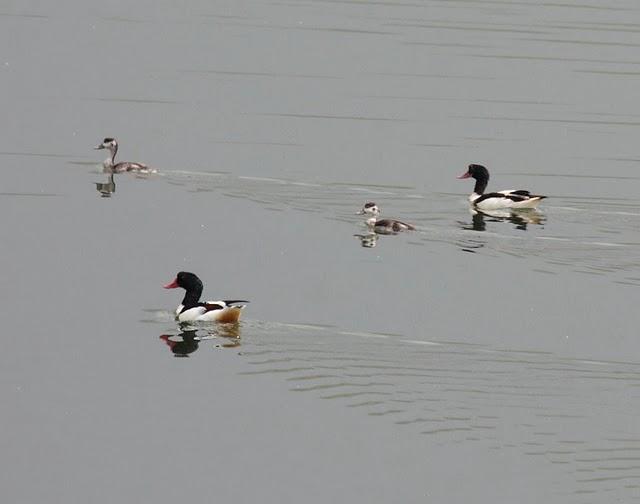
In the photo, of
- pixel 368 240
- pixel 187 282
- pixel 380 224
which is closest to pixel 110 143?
pixel 380 224

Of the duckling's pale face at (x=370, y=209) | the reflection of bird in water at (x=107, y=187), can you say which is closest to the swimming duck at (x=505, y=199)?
the duckling's pale face at (x=370, y=209)

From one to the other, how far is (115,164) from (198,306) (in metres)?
10.1

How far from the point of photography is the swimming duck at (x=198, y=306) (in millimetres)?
19250

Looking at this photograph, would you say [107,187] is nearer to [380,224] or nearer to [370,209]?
[370,209]

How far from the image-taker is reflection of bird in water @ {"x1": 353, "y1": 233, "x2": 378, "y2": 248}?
24547mm

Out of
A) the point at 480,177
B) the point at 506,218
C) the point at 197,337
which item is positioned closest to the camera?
the point at 197,337

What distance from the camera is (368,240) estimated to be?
24.8 m

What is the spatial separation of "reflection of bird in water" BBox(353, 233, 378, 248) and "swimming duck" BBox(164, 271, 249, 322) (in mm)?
5064

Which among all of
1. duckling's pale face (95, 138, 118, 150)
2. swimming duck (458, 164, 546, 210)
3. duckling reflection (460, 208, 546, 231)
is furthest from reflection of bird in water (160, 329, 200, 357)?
duckling's pale face (95, 138, 118, 150)

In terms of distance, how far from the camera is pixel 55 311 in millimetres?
19156

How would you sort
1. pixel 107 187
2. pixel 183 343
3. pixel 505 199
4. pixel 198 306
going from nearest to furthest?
pixel 183 343 < pixel 198 306 < pixel 505 199 < pixel 107 187

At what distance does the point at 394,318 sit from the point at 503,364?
222 centimetres

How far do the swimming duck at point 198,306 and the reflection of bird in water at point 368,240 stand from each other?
506 cm

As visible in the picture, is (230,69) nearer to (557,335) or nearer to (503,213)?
(503,213)
